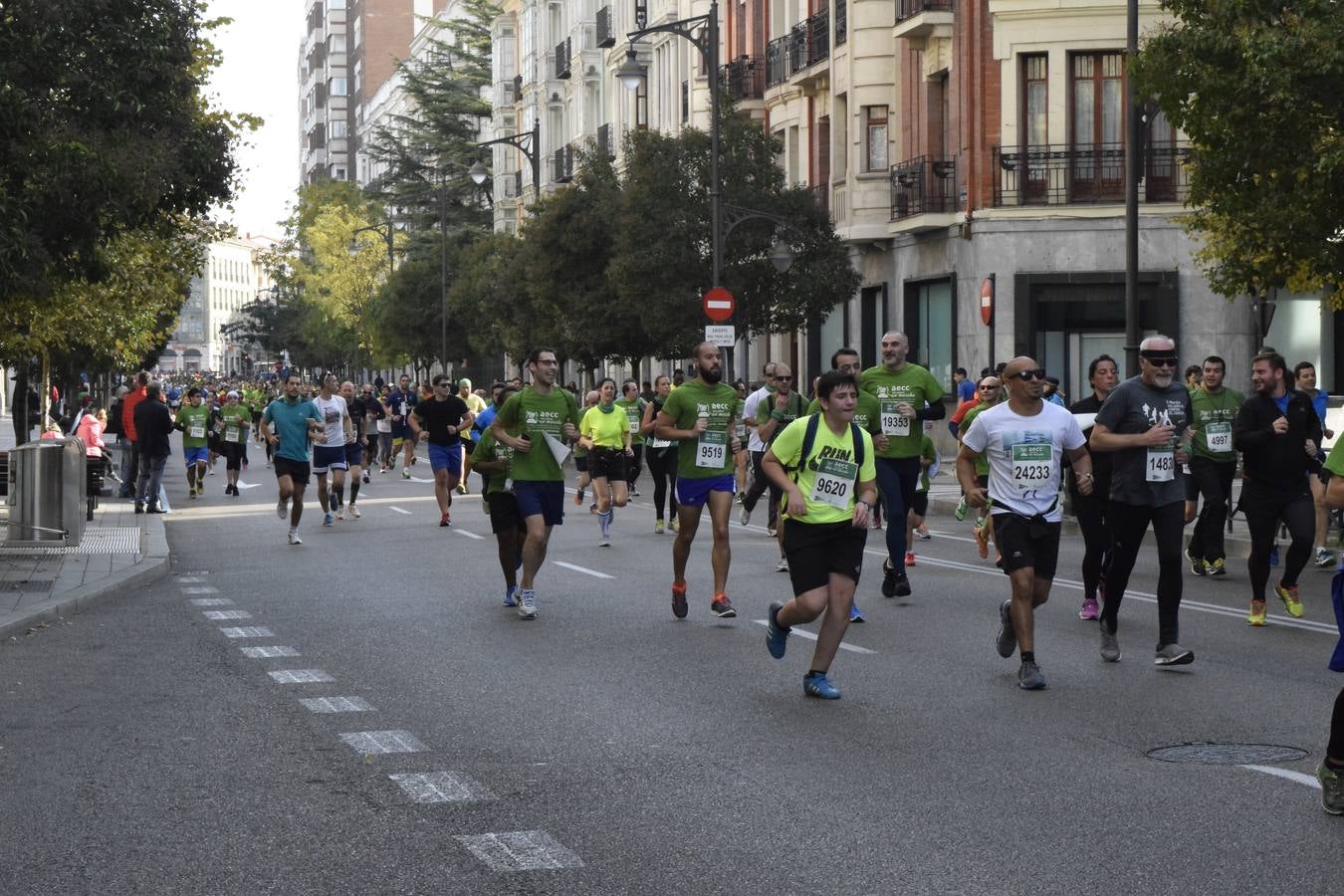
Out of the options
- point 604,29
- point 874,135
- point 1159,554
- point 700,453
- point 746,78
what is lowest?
point 1159,554

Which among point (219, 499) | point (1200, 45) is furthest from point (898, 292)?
point (1200, 45)

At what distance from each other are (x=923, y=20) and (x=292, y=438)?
60.8ft

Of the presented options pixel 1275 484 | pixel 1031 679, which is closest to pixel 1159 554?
pixel 1031 679

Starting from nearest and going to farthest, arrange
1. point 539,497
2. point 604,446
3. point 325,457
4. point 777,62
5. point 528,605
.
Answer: point 528,605, point 539,497, point 604,446, point 325,457, point 777,62

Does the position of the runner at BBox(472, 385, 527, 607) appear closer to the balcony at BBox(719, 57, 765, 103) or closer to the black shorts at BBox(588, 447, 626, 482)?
the black shorts at BBox(588, 447, 626, 482)

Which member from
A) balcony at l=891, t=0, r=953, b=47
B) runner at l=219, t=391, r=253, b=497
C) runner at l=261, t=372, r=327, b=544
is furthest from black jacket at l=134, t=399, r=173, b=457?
balcony at l=891, t=0, r=953, b=47

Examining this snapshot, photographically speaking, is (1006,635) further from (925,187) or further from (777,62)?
(777,62)

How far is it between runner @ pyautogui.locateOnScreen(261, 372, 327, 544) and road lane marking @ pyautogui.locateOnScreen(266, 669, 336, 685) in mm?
11066

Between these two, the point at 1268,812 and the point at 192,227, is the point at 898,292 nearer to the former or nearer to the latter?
the point at 192,227

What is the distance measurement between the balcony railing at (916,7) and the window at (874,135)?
2.14m

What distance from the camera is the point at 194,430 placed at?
32.5 m

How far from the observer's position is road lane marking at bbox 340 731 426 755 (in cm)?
878

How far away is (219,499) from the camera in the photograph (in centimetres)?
3272

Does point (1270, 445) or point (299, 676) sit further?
point (1270, 445)
